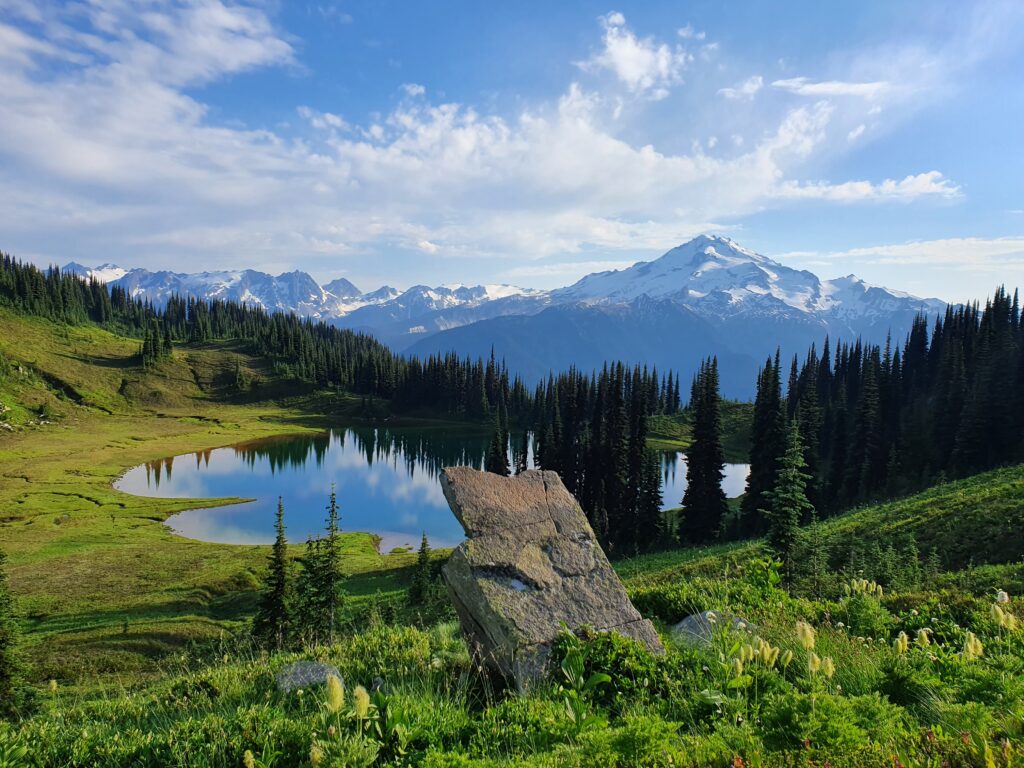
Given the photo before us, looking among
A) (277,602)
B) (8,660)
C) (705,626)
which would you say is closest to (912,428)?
(277,602)

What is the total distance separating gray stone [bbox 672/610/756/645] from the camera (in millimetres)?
7442

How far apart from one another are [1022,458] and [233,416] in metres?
162

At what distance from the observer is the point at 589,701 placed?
586 cm

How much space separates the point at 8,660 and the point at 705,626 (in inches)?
808

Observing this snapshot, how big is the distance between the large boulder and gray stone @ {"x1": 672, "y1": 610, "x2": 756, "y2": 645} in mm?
701

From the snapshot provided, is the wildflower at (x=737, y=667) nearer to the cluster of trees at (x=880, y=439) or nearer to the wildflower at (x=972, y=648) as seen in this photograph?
the wildflower at (x=972, y=648)

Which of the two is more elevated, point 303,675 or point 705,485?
point 303,675

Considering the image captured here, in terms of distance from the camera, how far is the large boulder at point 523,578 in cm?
682

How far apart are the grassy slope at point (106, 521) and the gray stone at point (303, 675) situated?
15.7 meters

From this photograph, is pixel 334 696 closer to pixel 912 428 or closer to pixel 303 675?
pixel 303 675

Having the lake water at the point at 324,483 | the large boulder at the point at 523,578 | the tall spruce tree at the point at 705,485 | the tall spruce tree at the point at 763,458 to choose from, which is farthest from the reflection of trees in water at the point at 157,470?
the large boulder at the point at 523,578

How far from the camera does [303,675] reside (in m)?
7.38

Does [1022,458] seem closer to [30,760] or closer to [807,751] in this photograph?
[807,751]

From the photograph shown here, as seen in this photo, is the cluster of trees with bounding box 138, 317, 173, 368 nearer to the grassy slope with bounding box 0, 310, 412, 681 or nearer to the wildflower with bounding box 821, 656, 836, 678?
the grassy slope with bounding box 0, 310, 412, 681
